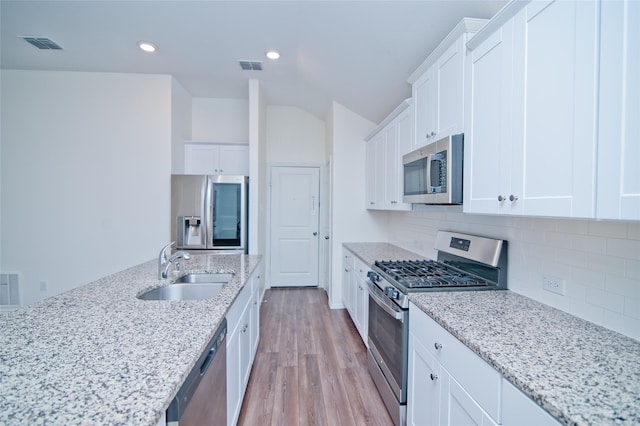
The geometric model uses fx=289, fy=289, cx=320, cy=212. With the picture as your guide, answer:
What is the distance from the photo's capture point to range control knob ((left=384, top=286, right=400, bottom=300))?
177 centimetres

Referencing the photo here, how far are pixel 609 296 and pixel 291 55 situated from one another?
3137mm

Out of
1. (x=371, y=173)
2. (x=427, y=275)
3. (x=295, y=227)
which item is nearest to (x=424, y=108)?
(x=427, y=275)

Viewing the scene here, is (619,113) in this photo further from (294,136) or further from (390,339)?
(294,136)

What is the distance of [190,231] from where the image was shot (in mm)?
3475

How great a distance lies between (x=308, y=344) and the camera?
115 inches

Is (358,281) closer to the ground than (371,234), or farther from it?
closer to the ground

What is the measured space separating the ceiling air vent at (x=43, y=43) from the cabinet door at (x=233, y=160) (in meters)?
1.88

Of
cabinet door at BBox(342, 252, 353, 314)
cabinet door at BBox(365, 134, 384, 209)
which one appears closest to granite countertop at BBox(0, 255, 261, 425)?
cabinet door at BBox(342, 252, 353, 314)

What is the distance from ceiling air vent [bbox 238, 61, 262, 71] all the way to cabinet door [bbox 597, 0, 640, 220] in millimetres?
3027

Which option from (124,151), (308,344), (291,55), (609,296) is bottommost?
(308,344)

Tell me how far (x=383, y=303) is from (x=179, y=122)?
11.4ft

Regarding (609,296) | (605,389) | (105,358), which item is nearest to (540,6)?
(609,296)

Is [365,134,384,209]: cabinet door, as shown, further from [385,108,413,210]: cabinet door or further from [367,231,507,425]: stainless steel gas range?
[367,231,507,425]: stainless steel gas range

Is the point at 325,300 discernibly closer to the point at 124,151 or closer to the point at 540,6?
the point at 124,151
